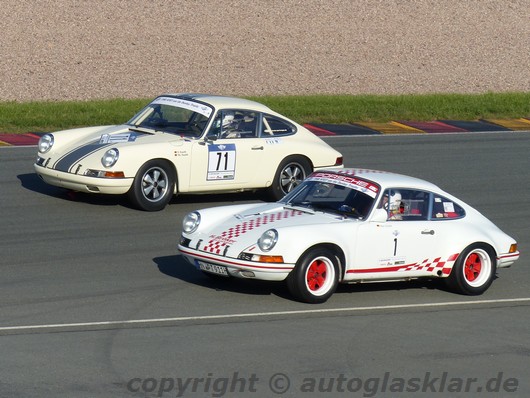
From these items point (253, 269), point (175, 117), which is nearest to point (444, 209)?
point (253, 269)

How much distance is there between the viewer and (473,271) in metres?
11.1

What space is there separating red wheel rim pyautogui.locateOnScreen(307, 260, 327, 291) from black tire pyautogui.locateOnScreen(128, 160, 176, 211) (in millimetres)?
4297

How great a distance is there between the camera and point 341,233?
10.4 meters

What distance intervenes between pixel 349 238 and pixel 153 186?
438cm

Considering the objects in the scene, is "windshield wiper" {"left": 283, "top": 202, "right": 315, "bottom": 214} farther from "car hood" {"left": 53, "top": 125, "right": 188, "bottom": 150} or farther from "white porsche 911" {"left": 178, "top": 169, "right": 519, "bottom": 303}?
"car hood" {"left": 53, "top": 125, "right": 188, "bottom": 150}

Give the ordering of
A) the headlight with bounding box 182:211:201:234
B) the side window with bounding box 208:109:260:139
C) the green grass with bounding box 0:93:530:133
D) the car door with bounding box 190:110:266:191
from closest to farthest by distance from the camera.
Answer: the headlight with bounding box 182:211:201:234, the car door with bounding box 190:110:266:191, the side window with bounding box 208:109:260:139, the green grass with bounding box 0:93:530:133

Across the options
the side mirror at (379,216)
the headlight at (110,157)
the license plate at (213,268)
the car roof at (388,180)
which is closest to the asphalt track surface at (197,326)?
the license plate at (213,268)

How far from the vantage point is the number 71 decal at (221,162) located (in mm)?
14430

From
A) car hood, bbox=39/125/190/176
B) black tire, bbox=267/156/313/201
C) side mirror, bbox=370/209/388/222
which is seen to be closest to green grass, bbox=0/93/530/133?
car hood, bbox=39/125/190/176

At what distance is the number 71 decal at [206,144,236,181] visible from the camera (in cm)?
1443

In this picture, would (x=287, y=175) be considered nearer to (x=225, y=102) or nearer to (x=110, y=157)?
(x=225, y=102)

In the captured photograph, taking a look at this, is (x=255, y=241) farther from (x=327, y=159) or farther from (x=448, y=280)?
(x=327, y=159)

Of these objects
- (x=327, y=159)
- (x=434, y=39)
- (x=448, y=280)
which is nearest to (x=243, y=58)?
(x=434, y=39)

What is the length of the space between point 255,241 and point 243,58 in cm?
1885
